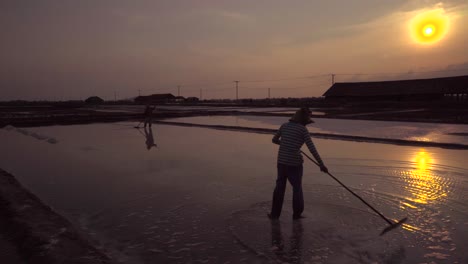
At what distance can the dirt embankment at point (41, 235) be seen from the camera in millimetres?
3602

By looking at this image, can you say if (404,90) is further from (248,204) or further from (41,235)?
(41,235)

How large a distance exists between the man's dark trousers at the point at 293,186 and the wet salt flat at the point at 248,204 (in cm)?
19

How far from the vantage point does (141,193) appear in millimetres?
6238

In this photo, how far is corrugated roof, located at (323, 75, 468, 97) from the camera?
3947cm


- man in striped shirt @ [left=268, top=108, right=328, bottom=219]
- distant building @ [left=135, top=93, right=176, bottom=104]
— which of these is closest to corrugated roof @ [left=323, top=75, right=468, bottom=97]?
man in striped shirt @ [left=268, top=108, right=328, bottom=219]

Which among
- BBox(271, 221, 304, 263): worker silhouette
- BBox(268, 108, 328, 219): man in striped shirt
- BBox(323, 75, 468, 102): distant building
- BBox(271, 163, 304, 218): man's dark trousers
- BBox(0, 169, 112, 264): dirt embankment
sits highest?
BBox(323, 75, 468, 102): distant building

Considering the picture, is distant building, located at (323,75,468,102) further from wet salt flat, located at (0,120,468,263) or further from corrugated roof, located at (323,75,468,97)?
wet salt flat, located at (0,120,468,263)

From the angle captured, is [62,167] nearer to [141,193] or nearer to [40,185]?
[40,185]

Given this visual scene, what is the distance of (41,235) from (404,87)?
48022 mm

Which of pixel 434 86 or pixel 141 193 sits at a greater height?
pixel 434 86

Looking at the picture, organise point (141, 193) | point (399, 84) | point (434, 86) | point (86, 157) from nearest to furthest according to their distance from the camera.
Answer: point (141, 193), point (86, 157), point (434, 86), point (399, 84)

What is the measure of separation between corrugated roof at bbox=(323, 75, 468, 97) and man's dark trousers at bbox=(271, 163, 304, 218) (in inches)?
1633

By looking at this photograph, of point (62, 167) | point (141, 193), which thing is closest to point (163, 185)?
point (141, 193)

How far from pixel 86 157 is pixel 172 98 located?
89272 mm
